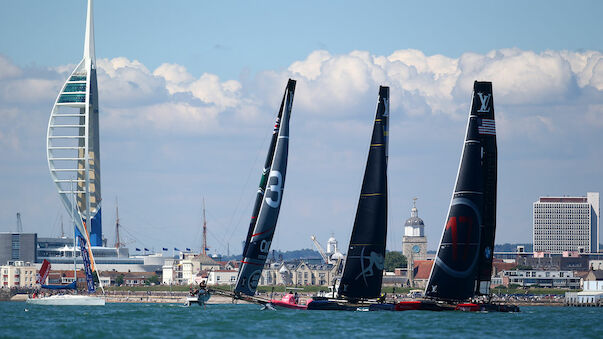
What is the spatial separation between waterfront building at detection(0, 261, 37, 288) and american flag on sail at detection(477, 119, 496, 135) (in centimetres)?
13944

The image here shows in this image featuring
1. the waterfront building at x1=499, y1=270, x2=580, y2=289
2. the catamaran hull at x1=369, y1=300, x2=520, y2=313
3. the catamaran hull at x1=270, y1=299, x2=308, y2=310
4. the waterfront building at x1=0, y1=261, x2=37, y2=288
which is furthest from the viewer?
the waterfront building at x1=499, y1=270, x2=580, y2=289

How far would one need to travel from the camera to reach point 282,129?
70.0 meters

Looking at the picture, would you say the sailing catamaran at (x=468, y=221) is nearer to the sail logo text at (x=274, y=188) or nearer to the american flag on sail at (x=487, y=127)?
the american flag on sail at (x=487, y=127)

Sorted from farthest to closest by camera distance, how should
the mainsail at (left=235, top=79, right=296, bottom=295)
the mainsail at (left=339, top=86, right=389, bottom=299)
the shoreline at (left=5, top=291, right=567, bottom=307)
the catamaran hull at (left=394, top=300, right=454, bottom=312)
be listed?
the shoreline at (left=5, top=291, right=567, bottom=307)
the mainsail at (left=235, top=79, right=296, bottom=295)
the catamaran hull at (left=394, top=300, right=454, bottom=312)
the mainsail at (left=339, top=86, right=389, bottom=299)

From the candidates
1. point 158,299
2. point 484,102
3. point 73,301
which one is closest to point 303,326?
point 484,102

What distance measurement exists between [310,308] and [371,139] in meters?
10.6

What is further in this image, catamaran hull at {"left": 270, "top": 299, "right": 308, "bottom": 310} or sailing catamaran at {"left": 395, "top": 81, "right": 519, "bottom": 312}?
catamaran hull at {"left": 270, "top": 299, "right": 308, "bottom": 310}

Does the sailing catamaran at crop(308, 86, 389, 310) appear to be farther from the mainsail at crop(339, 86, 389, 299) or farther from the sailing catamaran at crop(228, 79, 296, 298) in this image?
the sailing catamaran at crop(228, 79, 296, 298)

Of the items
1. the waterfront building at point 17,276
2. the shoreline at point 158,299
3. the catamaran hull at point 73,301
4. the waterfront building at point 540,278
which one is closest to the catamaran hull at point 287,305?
the catamaran hull at point 73,301

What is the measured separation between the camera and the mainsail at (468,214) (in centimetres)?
6341

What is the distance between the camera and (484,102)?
210ft

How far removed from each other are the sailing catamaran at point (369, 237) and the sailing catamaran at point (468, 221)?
11.1ft

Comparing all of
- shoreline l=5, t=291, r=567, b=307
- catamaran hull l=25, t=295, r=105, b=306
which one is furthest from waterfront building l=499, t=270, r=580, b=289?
catamaran hull l=25, t=295, r=105, b=306

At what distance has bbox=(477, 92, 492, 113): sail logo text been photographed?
63969 millimetres
